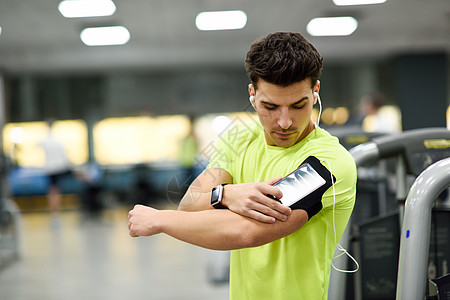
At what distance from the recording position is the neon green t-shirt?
0.92 meters

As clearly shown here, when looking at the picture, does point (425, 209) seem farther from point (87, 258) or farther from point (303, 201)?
point (87, 258)

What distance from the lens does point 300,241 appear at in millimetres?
929

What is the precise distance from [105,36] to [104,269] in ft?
14.1

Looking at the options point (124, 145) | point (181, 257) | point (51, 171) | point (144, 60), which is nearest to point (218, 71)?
point (144, 60)

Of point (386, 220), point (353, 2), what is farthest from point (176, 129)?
point (386, 220)

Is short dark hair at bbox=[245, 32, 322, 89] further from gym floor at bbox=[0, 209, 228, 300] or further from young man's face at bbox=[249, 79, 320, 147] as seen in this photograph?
gym floor at bbox=[0, 209, 228, 300]

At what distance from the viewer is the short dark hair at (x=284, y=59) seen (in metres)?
0.84

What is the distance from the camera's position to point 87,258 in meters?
4.57

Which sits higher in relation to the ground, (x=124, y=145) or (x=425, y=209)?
(x=124, y=145)

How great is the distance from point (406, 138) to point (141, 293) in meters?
2.51

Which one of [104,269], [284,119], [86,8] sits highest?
[86,8]

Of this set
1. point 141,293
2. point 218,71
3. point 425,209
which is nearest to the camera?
point 425,209

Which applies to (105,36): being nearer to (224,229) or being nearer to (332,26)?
(332,26)

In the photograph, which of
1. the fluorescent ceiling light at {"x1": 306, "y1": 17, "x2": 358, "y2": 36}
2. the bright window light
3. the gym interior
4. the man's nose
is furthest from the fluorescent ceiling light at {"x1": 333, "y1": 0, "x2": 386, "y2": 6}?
the man's nose
